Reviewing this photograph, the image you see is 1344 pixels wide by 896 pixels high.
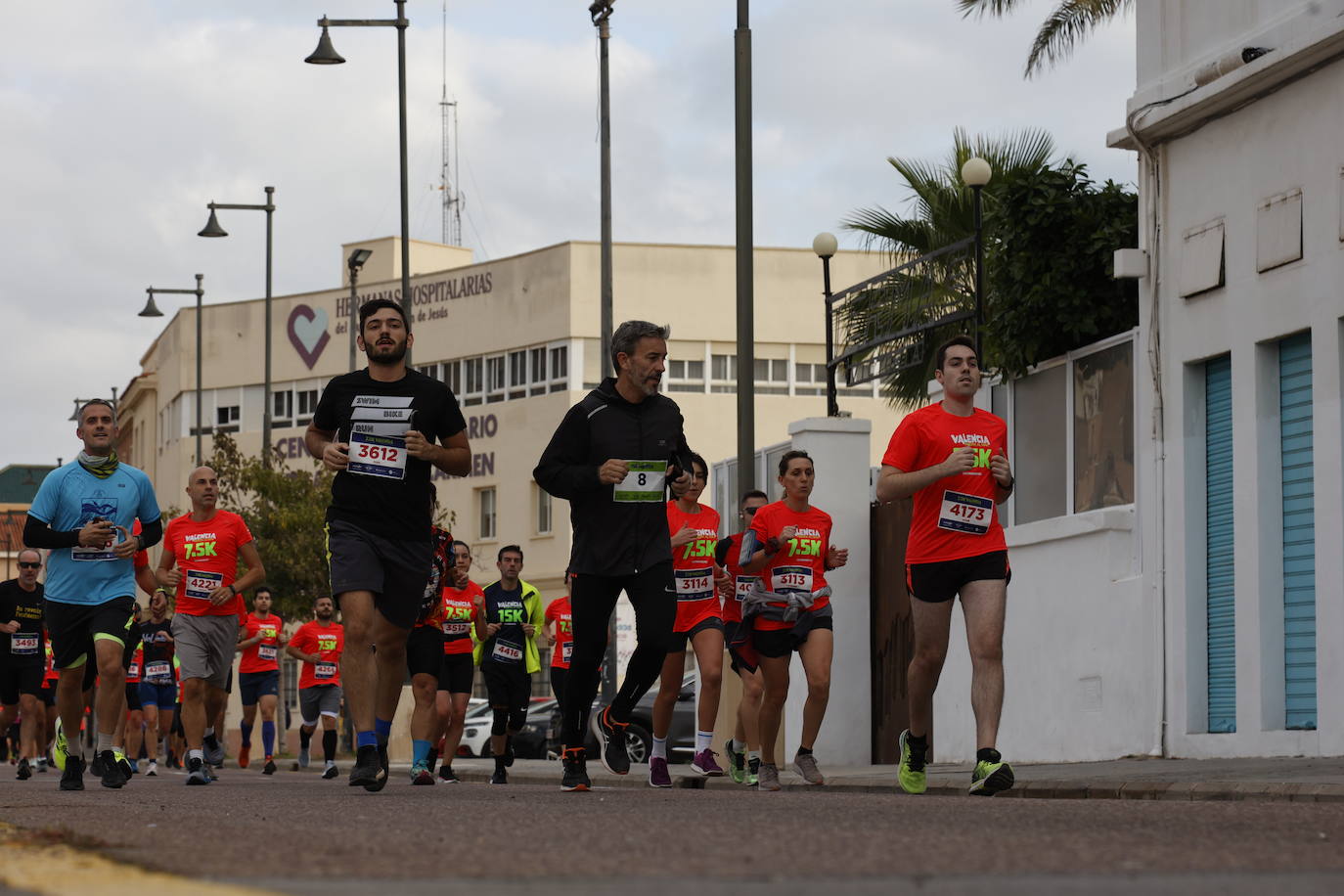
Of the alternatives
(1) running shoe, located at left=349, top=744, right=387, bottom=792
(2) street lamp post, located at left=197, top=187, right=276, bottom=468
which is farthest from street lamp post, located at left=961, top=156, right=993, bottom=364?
(2) street lamp post, located at left=197, top=187, right=276, bottom=468

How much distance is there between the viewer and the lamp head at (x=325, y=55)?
34781 mm

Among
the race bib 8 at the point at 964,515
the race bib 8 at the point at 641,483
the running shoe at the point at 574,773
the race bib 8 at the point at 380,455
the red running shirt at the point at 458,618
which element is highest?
the race bib 8 at the point at 380,455

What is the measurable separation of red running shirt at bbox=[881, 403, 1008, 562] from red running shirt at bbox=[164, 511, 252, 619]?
5697 millimetres

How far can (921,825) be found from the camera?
7.10 m

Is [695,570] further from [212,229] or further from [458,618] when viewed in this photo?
[212,229]

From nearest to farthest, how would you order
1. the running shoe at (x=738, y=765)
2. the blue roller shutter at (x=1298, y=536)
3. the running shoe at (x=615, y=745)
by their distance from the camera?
the running shoe at (x=615, y=745) < the running shoe at (x=738, y=765) < the blue roller shutter at (x=1298, y=536)

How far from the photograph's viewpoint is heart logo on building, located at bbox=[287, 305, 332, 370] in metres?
65.5

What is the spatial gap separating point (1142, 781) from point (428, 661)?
5.44 m

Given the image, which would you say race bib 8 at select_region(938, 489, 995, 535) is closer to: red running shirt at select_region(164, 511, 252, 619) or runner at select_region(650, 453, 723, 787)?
runner at select_region(650, 453, 723, 787)

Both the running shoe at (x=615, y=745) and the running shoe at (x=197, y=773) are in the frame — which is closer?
the running shoe at (x=615, y=745)

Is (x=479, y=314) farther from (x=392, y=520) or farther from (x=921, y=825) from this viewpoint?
(x=921, y=825)

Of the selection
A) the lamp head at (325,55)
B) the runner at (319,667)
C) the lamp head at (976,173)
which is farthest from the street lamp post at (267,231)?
the lamp head at (976,173)

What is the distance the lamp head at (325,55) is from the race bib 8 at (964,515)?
25.6 meters

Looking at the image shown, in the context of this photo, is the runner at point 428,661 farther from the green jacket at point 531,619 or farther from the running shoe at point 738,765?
the running shoe at point 738,765
